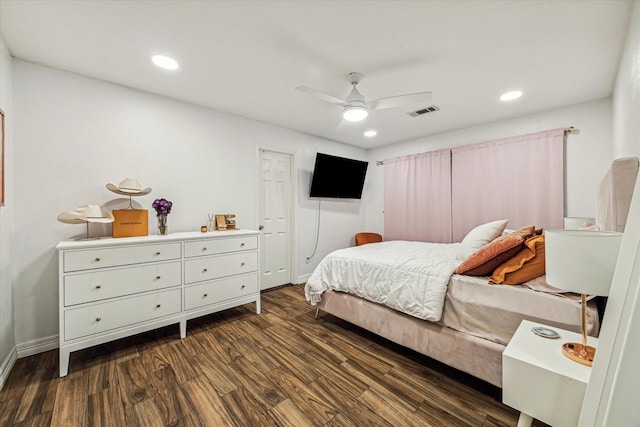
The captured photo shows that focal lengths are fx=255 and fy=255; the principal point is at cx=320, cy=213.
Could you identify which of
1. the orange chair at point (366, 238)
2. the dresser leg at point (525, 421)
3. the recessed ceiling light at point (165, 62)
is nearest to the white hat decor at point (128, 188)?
the recessed ceiling light at point (165, 62)

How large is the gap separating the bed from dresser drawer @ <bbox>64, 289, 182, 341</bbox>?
157 cm

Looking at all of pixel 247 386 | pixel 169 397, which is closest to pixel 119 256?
pixel 169 397

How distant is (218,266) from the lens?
2.66 m

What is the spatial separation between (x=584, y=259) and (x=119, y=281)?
296 cm

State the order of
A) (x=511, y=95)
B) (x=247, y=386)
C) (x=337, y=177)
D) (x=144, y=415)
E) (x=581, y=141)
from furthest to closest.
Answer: (x=337, y=177), (x=581, y=141), (x=511, y=95), (x=247, y=386), (x=144, y=415)

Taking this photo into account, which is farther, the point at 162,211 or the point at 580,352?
the point at 162,211

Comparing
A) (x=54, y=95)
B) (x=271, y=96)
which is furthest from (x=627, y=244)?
(x=54, y=95)

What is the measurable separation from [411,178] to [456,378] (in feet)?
10.4

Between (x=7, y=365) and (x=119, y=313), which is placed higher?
(x=119, y=313)

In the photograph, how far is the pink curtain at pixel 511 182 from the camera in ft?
10.2

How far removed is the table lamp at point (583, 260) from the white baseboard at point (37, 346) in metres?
3.66

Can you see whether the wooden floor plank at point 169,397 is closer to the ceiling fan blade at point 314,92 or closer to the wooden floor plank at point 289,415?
the wooden floor plank at point 289,415

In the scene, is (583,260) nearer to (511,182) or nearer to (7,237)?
(511,182)

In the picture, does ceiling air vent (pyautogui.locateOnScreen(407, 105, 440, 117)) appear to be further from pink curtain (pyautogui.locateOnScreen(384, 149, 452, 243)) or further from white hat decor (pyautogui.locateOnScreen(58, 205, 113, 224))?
white hat decor (pyautogui.locateOnScreen(58, 205, 113, 224))
